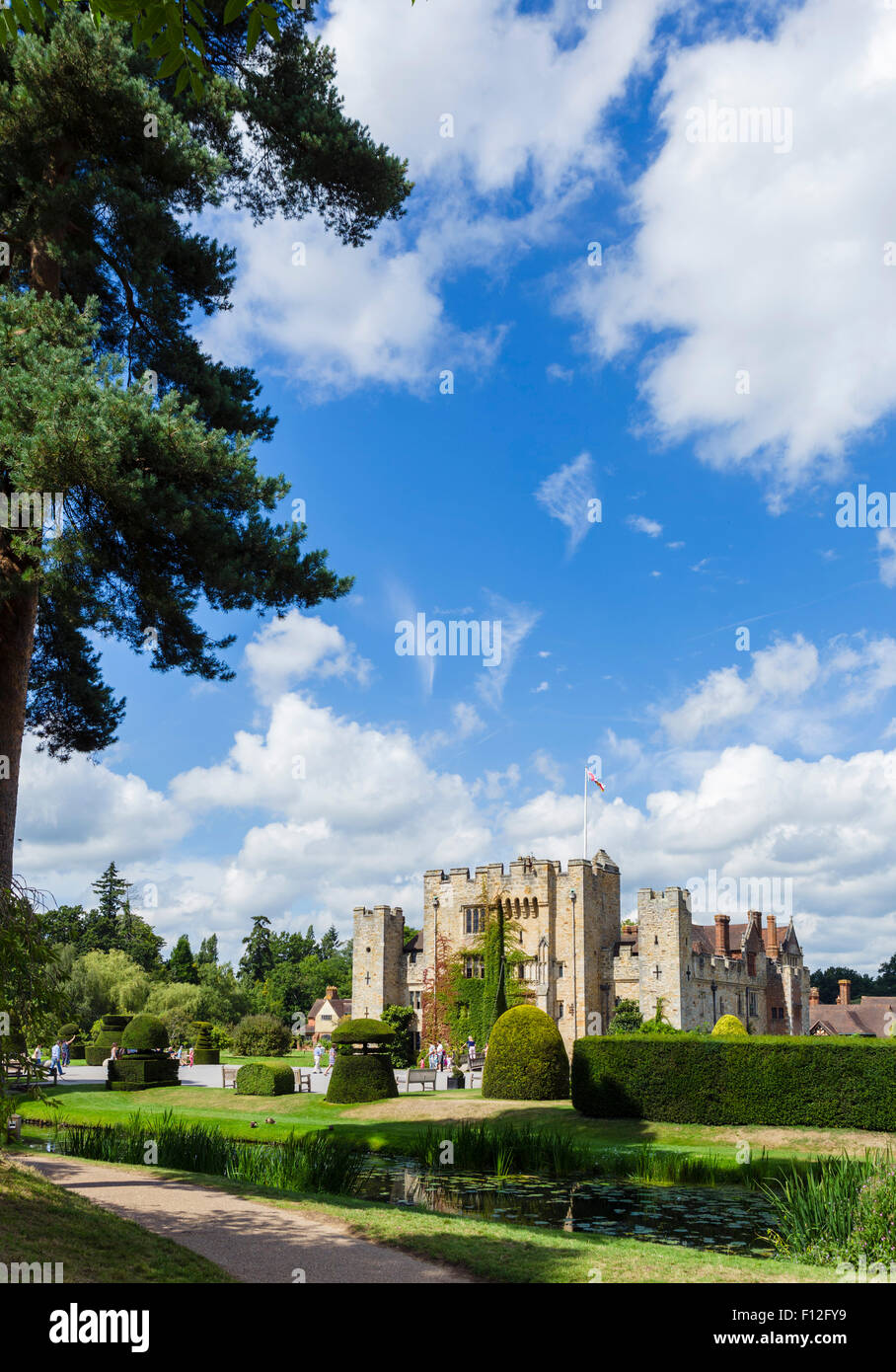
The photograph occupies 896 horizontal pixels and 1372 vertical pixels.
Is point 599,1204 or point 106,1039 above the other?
point 599,1204

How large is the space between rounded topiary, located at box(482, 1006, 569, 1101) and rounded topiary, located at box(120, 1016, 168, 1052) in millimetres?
11366

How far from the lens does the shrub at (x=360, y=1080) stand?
2589 cm

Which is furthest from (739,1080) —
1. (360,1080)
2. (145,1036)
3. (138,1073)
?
(145,1036)

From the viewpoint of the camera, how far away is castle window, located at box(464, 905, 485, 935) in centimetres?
4550

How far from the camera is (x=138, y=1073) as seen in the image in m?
29.6

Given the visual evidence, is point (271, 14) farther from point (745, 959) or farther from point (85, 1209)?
point (745, 959)

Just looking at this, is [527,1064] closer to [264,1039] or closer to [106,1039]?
[264,1039]

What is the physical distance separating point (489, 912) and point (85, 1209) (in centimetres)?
3642

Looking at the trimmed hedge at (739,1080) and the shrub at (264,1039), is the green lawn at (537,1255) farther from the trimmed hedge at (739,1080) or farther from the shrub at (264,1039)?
the shrub at (264,1039)

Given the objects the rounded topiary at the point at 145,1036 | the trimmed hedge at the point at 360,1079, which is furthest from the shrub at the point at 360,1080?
the rounded topiary at the point at 145,1036

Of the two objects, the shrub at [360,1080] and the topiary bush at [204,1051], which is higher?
the shrub at [360,1080]

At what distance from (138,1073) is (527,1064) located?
1190 cm

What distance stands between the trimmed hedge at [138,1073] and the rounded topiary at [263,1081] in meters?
3.00
